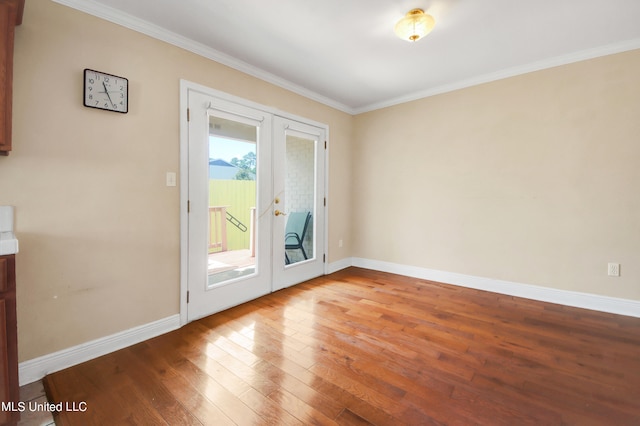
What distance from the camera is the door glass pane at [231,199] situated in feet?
8.77

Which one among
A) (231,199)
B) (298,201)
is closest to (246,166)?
(231,199)

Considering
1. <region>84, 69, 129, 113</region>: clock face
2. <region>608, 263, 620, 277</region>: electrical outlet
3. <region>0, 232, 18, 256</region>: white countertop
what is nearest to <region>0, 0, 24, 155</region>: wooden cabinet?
<region>84, 69, 129, 113</region>: clock face

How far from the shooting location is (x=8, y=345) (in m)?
1.28

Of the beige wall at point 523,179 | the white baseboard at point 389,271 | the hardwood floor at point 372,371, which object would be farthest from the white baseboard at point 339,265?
the hardwood floor at point 372,371

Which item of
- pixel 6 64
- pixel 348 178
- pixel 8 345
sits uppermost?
pixel 6 64

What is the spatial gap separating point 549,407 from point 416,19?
2647 mm

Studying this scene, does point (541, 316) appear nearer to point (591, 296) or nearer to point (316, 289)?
point (591, 296)

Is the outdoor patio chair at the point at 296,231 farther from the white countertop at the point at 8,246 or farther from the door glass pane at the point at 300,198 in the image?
the white countertop at the point at 8,246

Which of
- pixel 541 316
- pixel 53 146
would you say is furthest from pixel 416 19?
pixel 541 316

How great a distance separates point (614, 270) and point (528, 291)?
0.74m

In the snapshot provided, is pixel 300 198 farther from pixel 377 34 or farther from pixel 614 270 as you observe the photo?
pixel 614 270

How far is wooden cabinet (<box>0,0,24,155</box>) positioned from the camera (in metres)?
1.42

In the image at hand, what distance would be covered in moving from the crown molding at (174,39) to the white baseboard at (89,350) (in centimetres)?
235

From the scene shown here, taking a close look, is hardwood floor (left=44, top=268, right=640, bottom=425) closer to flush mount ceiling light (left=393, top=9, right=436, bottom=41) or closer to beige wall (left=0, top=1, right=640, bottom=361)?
beige wall (left=0, top=1, right=640, bottom=361)
